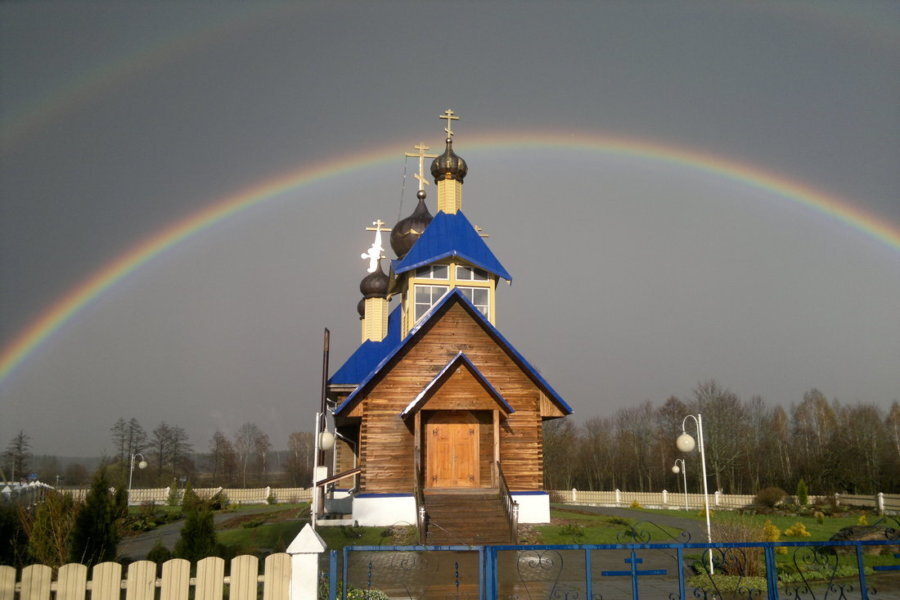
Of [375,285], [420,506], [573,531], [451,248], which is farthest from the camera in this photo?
[375,285]

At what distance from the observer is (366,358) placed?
3078cm

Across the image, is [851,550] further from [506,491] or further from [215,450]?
[215,450]

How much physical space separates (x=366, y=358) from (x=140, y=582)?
23027 mm

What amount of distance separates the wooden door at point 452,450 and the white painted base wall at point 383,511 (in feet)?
2.86

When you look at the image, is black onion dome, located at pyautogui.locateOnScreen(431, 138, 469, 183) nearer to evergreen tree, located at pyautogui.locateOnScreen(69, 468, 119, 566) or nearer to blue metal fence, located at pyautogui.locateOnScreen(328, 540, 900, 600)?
blue metal fence, located at pyautogui.locateOnScreen(328, 540, 900, 600)

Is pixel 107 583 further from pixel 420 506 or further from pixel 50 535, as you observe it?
pixel 420 506

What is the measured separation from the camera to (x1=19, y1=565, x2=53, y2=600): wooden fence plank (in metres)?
7.64

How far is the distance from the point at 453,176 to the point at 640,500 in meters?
23.9

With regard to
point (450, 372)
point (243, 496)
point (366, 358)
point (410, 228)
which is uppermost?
point (410, 228)

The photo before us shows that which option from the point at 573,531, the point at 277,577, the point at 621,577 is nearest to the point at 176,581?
the point at 277,577

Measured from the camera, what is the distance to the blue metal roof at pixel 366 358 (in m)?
29.8

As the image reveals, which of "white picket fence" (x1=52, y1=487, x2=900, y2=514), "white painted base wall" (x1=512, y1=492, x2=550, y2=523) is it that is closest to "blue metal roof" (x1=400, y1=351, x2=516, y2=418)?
"white painted base wall" (x1=512, y1=492, x2=550, y2=523)

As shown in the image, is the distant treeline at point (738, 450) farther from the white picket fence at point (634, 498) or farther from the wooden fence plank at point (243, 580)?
the wooden fence plank at point (243, 580)

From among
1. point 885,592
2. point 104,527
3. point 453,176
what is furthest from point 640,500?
point 104,527
